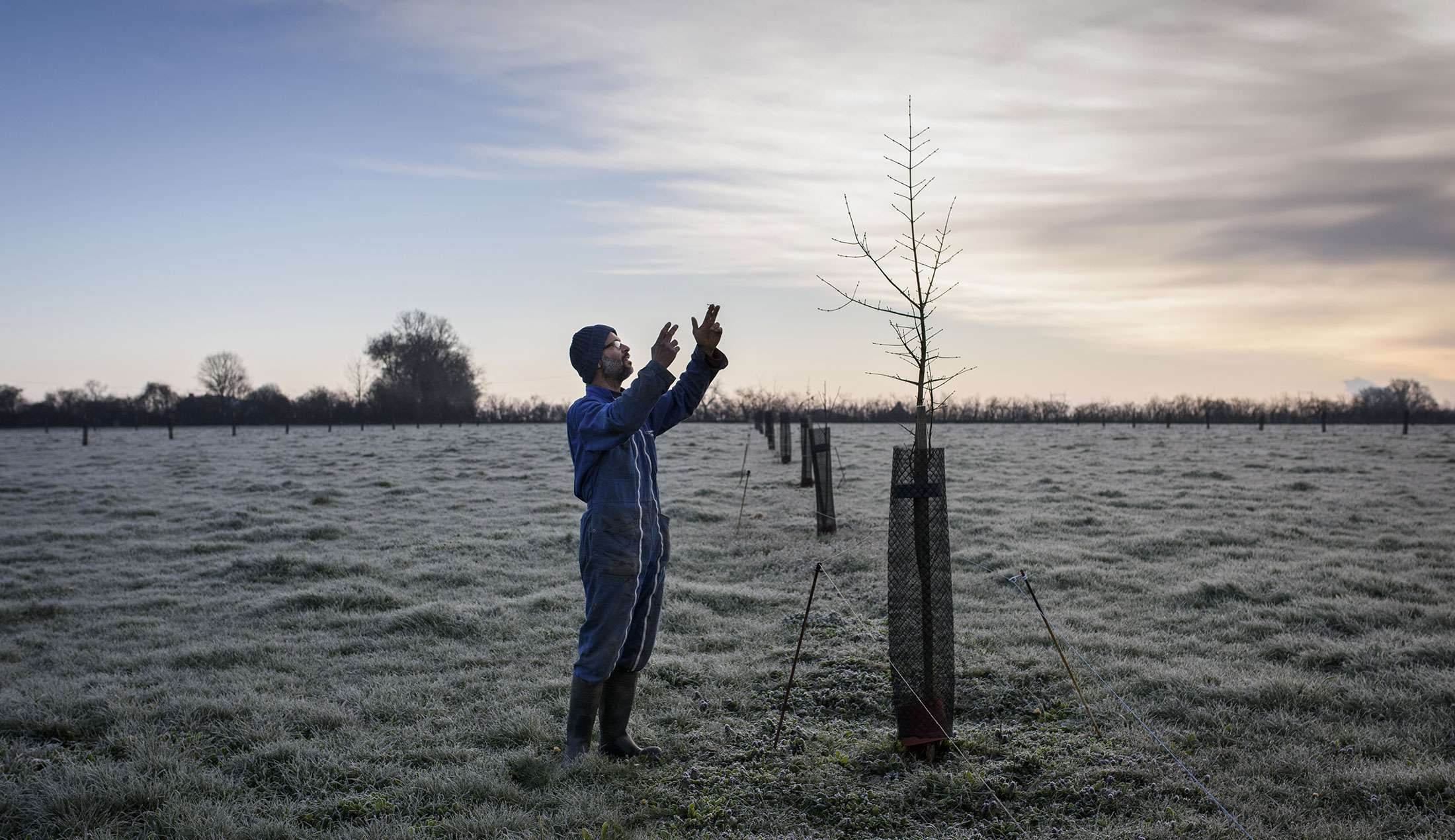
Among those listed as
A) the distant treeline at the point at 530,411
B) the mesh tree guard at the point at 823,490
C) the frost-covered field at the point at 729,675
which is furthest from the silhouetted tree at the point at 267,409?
the mesh tree guard at the point at 823,490

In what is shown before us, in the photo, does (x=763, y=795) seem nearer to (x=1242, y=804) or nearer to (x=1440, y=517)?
(x=1242, y=804)

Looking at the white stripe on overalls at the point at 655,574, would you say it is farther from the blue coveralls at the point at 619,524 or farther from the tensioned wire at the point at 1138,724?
the tensioned wire at the point at 1138,724

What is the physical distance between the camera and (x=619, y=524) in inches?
169

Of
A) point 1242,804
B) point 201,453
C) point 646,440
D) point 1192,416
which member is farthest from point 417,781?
point 1192,416

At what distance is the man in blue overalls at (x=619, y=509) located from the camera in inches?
167

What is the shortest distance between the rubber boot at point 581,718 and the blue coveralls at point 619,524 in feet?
0.47

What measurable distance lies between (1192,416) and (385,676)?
5892 cm

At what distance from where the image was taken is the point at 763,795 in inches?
175

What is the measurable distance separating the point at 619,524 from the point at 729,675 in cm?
262

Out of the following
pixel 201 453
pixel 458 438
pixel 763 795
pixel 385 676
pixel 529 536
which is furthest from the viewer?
pixel 458 438

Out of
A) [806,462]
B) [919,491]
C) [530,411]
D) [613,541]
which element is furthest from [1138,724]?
[530,411]

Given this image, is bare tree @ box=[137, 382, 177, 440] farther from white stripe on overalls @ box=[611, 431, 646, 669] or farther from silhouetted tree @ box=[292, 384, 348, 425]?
white stripe on overalls @ box=[611, 431, 646, 669]

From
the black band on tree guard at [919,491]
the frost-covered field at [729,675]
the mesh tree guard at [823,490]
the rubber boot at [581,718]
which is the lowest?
the frost-covered field at [729,675]

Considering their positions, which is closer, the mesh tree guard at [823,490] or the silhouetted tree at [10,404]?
the mesh tree guard at [823,490]
